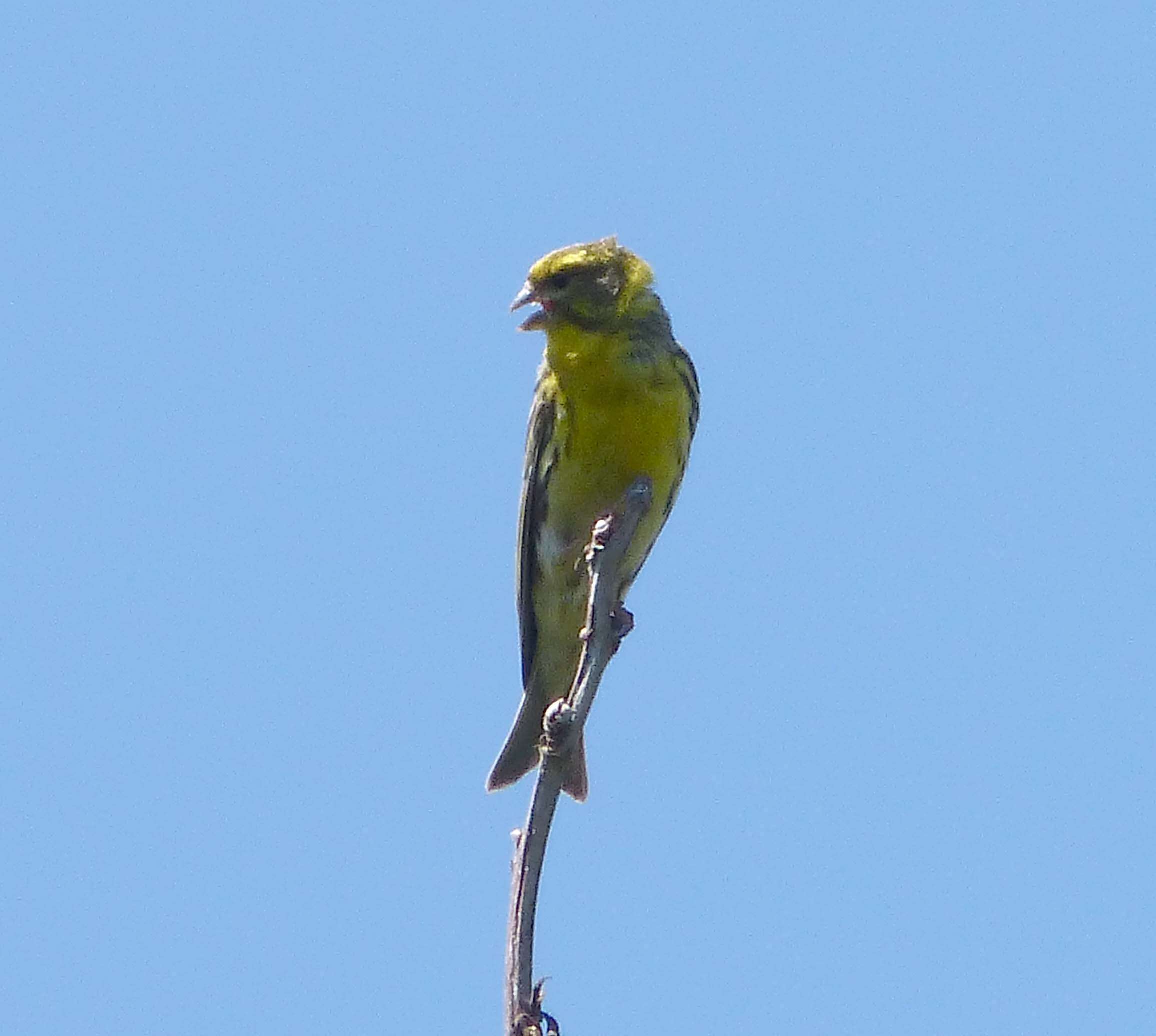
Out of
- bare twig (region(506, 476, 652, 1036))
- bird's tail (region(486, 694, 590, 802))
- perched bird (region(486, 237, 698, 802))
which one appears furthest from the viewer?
bird's tail (region(486, 694, 590, 802))

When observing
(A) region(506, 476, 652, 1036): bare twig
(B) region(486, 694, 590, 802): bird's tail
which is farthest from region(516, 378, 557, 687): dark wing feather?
(A) region(506, 476, 652, 1036): bare twig

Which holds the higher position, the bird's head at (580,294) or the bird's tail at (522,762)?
the bird's head at (580,294)

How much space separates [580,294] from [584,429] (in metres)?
0.56

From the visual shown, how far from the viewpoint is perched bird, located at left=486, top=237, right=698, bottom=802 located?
608 centimetres

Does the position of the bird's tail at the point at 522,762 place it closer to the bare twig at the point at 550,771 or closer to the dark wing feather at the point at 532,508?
the dark wing feather at the point at 532,508

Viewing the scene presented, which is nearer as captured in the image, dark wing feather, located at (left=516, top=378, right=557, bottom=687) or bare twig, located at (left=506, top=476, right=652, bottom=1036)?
bare twig, located at (left=506, top=476, right=652, bottom=1036)

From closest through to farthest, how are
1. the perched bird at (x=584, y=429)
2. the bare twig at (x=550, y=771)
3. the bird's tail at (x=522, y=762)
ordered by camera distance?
the bare twig at (x=550, y=771), the perched bird at (x=584, y=429), the bird's tail at (x=522, y=762)

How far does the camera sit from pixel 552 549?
6.49 metres

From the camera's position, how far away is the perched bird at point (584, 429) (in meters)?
6.08

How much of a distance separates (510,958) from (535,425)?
3.24 meters

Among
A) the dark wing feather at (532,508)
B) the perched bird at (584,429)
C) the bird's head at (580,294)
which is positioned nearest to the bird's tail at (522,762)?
the perched bird at (584,429)

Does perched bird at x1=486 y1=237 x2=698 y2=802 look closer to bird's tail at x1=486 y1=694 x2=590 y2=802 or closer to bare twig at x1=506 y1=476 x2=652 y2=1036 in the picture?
bird's tail at x1=486 y1=694 x2=590 y2=802

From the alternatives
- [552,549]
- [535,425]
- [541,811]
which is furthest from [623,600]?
[541,811]

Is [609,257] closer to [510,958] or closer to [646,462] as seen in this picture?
[646,462]
